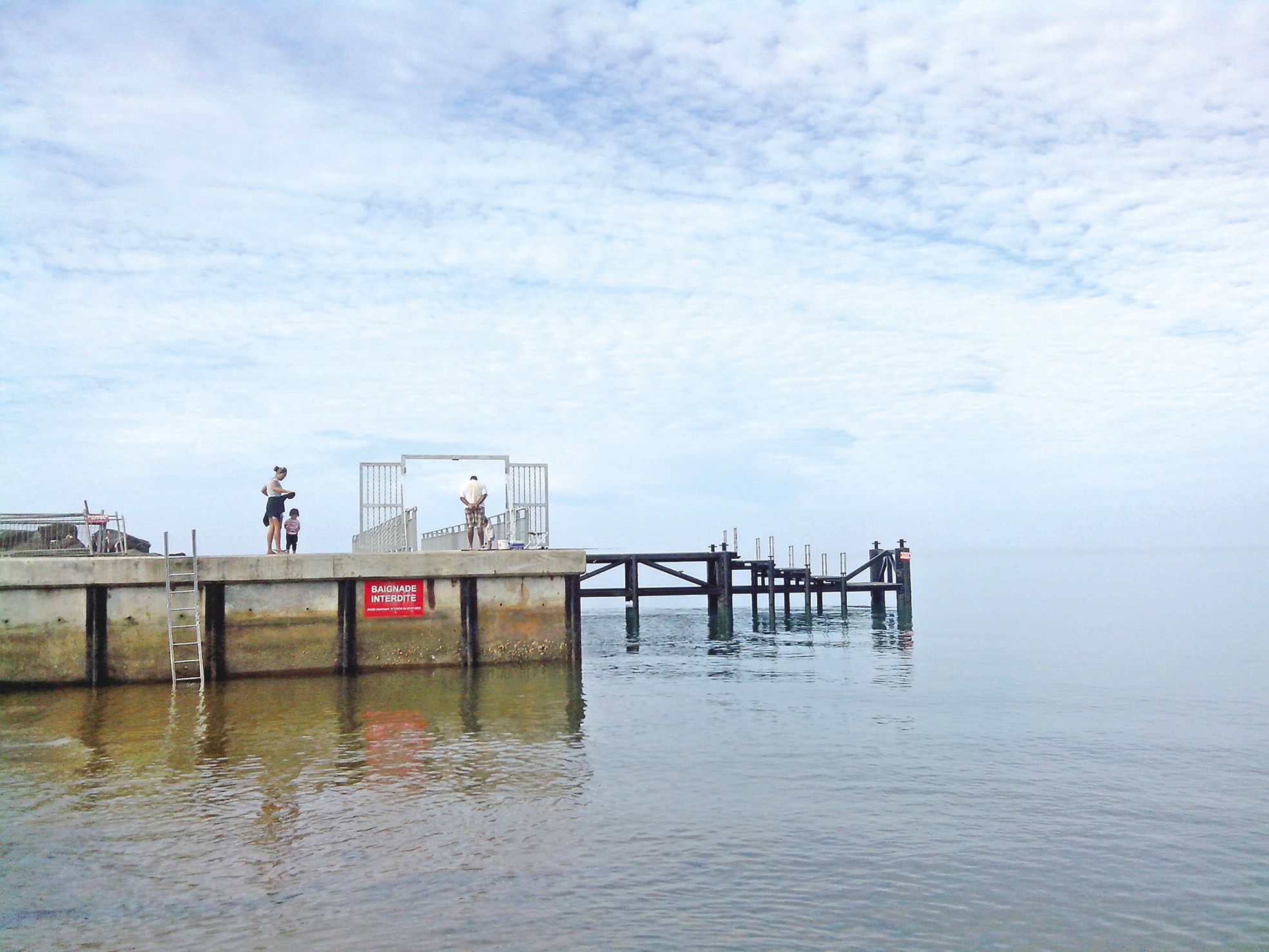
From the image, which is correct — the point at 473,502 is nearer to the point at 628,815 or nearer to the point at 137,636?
the point at 137,636

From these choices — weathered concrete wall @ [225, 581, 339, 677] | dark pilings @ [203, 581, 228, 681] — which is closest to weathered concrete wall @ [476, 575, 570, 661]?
weathered concrete wall @ [225, 581, 339, 677]

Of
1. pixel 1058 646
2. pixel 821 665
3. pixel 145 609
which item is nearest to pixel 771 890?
pixel 145 609

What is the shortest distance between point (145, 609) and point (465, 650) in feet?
19.3

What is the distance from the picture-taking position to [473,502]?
77.2 feet

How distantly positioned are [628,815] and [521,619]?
36.7 ft

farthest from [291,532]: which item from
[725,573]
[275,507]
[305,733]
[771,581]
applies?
[771,581]

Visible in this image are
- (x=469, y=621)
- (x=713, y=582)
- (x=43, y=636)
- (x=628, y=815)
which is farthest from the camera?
(x=713, y=582)

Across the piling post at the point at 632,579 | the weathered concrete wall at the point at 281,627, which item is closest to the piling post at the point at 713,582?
the piling post at the point at 632,579

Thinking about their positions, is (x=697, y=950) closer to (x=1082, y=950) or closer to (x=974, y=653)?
(x=1082, y=950)

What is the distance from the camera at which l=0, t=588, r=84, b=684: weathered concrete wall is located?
19469mm

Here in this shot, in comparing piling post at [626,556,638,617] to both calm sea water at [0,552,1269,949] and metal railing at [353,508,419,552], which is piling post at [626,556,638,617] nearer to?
metal railing at [353,508,419,552]

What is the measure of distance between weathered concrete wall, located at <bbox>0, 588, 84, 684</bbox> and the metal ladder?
59.1 inches

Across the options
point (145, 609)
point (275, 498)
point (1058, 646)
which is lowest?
point (1058, 646)

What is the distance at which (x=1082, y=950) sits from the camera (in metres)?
7.51
